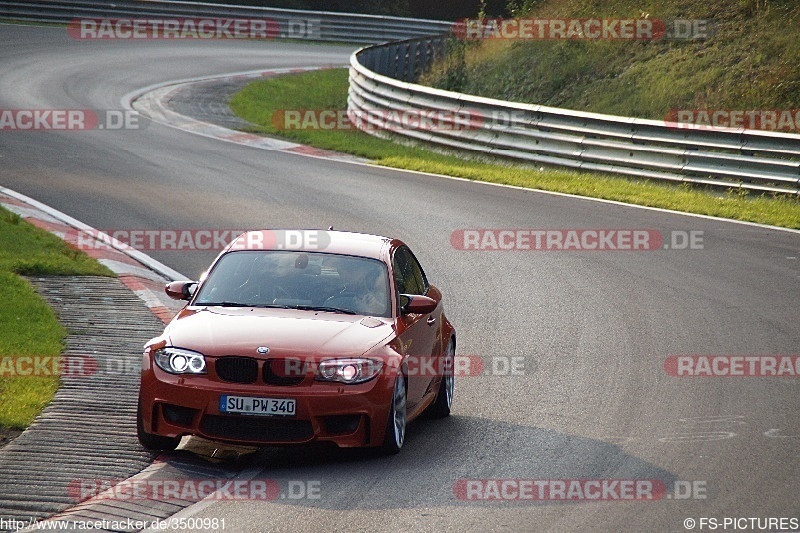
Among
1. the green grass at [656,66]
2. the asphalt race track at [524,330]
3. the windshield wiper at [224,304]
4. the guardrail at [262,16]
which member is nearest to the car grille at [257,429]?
the asphalt race track at [524,330]

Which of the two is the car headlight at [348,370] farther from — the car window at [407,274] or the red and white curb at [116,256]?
the red and white curb at [116,256]

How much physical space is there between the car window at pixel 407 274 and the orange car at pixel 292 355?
61mm

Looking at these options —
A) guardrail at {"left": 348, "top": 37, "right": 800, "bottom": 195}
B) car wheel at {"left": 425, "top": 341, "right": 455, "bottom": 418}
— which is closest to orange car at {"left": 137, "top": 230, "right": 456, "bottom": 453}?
car wheel at {"left": 425, "top": 341, "right": 455, "bottom": 418}

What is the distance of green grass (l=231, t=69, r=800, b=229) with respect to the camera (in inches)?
796

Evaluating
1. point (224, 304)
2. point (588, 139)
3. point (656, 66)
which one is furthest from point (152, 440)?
point (656, 66)

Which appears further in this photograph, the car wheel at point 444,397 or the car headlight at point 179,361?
the car wheel at point 444,397

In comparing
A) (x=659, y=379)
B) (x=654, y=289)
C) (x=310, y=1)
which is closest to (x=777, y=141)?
(x=654, y=289)

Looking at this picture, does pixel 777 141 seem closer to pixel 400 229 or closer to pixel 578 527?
pixel 400 229

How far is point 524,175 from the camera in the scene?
2317cm

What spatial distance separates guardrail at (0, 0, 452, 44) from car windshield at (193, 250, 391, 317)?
1361 inches

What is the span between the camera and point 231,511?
7438 mm

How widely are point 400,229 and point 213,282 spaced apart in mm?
8478

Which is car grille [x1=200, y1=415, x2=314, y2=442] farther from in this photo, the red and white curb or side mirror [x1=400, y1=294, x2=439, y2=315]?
the red and white curb

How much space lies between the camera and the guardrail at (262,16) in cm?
4212
